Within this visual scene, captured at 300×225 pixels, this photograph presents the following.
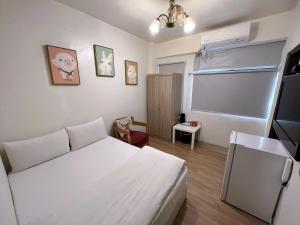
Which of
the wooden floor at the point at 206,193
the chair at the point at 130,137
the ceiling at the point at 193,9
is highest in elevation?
the ceiling at the point at 193,9

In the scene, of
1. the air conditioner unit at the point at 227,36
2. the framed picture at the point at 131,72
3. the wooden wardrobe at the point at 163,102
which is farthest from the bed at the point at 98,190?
the air conditioner unit at the point at 227,36

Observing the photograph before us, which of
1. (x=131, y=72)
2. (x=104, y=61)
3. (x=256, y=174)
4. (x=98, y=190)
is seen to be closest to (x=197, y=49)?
(x=131, y=72)

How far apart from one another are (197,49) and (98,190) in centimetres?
315

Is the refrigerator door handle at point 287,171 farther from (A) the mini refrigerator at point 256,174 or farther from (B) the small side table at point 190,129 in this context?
(B) the small side table at point 190,129

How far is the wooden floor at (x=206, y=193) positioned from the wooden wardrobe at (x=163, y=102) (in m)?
0.69

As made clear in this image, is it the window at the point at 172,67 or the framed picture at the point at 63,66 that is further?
the window at the point at 172,67

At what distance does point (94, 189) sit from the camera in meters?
1.13

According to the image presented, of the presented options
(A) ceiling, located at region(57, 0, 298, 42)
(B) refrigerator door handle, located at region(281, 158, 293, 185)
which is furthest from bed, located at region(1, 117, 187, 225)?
(A) ceiling, located at region(57, 0, 298, 42)

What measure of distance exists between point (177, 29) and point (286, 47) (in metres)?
1.85

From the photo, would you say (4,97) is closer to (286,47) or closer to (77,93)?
(77,93)

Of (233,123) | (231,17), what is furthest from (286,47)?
(233,123)

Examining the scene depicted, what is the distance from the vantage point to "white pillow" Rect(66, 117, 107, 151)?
192 cm

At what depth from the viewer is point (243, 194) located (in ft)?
4.88

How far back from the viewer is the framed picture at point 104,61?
2.29 meters
